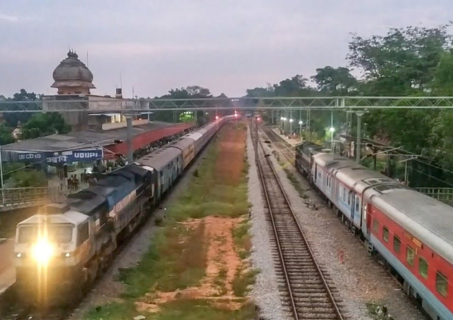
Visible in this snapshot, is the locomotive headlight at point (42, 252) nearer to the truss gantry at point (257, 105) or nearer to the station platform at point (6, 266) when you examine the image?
the station platform at point (6, 266)

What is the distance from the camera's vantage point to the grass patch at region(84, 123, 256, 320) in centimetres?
1573

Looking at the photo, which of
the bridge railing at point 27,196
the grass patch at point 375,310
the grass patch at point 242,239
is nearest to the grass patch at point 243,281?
the grass patch at point 242,239

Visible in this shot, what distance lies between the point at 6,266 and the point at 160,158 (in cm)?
1766

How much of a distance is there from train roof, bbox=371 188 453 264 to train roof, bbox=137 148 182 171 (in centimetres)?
1609

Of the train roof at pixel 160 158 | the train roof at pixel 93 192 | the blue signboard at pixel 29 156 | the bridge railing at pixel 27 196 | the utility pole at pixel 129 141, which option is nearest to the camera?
the train roof at pixel 93 192

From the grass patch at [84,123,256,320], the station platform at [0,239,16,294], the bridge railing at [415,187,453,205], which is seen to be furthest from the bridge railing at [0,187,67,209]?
the bridge railing at [415,187,453,205]

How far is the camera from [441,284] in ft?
42.3

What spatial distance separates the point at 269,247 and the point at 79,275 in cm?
935

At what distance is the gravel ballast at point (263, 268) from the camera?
15758 mm

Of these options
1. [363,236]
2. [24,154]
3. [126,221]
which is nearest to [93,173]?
[24,154]

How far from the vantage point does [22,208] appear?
29.9m

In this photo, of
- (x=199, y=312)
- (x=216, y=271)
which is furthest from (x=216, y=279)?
(x=199, y=312)

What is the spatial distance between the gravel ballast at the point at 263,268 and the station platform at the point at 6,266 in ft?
26.5

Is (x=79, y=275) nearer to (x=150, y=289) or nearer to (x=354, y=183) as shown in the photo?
(x=150, y=289)
